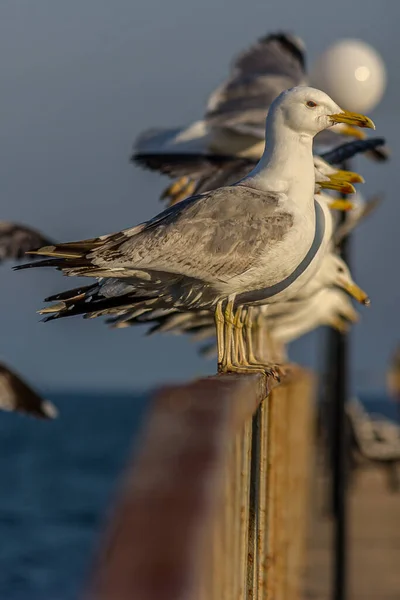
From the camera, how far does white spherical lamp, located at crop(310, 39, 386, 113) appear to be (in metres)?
10.3

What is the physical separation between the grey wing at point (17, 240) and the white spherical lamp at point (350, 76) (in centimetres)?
270

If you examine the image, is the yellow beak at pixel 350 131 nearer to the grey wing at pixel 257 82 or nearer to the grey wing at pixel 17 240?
the grey wing at pixel 257 82

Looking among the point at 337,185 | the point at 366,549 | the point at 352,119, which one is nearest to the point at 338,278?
the point at 337,185

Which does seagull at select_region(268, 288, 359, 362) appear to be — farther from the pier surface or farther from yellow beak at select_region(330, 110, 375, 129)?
yellow beak at select_region(330, 110, 375, 129)

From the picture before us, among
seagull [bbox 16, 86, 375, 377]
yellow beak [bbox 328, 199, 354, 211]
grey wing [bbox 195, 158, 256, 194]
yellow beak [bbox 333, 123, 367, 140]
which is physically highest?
yellow beak [bbox 333, 123, 367, 140]

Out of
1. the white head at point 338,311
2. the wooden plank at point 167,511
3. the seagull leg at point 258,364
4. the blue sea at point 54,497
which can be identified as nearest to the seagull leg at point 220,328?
the seagull leg at point 258,364

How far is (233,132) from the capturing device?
10148 millimetres

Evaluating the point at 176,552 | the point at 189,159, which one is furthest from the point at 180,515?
the point at 189,159

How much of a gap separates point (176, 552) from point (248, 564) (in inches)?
88.6

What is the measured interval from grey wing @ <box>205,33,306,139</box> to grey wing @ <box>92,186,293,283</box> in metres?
4.57

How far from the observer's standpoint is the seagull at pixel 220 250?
505 cm

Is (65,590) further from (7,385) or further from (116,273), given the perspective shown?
(116,273)

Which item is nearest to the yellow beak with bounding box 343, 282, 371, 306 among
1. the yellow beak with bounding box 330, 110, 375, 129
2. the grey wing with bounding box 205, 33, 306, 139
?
the grey wing with bounding box 205, 33, 306, 139

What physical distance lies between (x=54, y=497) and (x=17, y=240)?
106 ft
